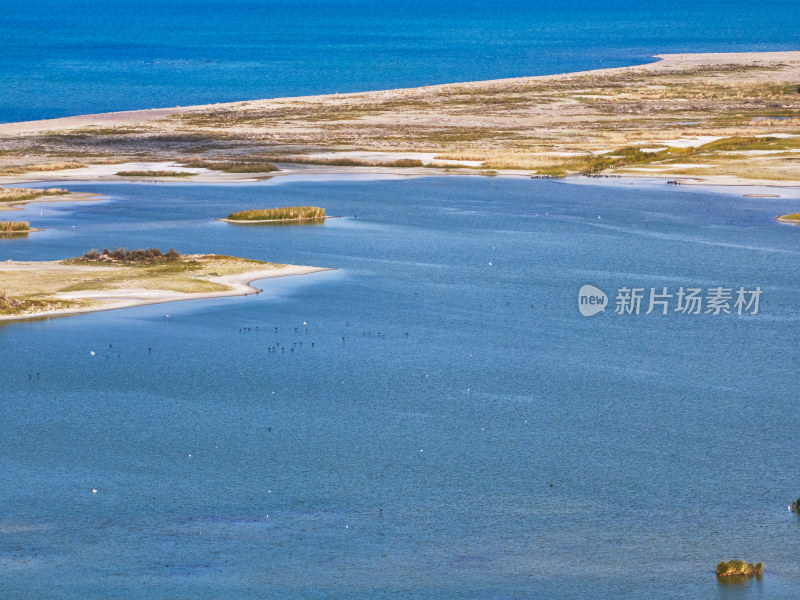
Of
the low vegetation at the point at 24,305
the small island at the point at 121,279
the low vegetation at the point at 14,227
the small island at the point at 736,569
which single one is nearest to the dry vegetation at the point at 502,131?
the low vegetation at the point at 14,227

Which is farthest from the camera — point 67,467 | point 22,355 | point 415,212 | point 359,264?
point 415,212

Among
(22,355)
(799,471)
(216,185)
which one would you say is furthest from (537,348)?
(216,185)

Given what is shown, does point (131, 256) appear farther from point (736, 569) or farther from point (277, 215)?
point (736, 569)

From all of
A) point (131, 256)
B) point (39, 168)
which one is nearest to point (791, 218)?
point (131, 256)

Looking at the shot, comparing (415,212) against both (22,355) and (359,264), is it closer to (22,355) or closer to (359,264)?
(359,264)

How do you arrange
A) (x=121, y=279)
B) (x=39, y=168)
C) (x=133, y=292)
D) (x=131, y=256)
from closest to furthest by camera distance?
(x=133, y=292) → (x=121, y=279) → (x=131, y=256) → (x=39, y=168)

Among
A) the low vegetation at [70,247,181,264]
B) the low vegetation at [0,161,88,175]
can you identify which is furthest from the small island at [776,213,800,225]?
the low vegetation at [0,161,88,175]
